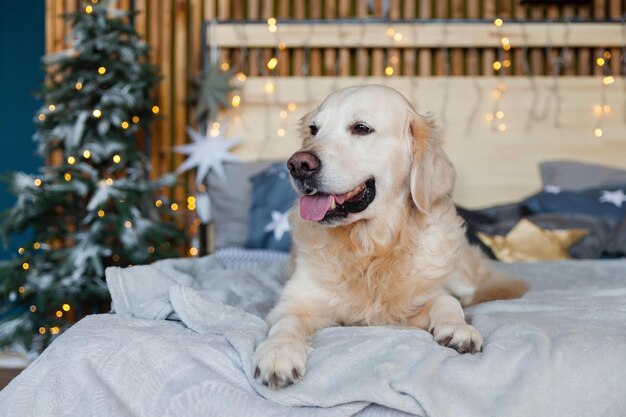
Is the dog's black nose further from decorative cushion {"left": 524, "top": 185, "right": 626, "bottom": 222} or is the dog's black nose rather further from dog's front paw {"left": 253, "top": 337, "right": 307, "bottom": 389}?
decorative cushion {"left": 524, "top": 185, "right": 626, "bottom": 222}

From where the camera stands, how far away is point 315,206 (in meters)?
1.69

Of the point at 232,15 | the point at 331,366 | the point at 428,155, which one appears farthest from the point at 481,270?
the point at 232,15

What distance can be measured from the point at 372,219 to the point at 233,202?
78.1 inches

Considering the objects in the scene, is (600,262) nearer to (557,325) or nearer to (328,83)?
(557,325)

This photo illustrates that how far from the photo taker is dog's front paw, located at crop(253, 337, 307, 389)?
1.23 metres

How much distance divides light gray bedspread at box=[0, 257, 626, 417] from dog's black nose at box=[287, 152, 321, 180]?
1.21 feet

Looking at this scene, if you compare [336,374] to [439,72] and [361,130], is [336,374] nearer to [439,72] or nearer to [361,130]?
[361,130]

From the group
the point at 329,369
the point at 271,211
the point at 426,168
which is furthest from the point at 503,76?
the point at 329,369

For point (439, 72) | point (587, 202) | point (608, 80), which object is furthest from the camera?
point (439, 72)

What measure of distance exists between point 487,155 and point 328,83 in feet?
3.14

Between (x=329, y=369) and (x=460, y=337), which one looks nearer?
(x=329, y=369)

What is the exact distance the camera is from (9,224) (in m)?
3.18

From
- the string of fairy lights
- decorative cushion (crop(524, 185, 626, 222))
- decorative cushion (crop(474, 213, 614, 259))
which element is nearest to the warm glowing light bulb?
the string of fairy lights

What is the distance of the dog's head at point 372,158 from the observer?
5.56 ft
